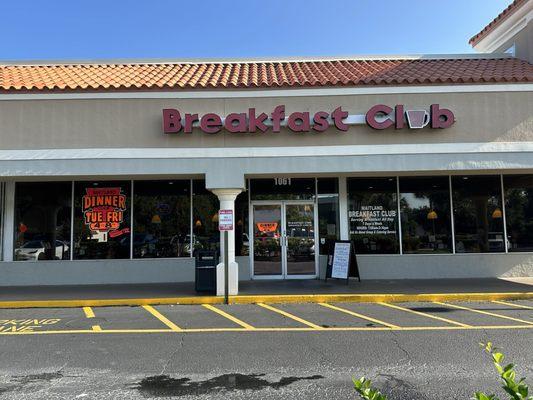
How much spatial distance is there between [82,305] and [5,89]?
5.73 metres

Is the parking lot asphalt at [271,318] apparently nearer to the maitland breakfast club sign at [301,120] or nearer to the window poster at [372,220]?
the window poster at [372,220]

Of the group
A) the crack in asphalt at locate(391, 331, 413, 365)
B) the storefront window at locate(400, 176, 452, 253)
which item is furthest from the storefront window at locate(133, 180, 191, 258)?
the crack in asphalt at locate(391, 331, 413, 365)

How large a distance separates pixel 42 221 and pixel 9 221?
2.79 ft

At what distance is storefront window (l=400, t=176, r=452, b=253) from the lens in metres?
13.5

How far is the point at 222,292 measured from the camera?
1107cm

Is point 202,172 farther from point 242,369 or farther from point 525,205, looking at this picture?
point 525,205

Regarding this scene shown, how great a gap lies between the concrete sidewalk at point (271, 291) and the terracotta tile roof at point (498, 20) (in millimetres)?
8255

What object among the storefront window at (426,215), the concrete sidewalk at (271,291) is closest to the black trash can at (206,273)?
the concrete sidewalk at (271,291)

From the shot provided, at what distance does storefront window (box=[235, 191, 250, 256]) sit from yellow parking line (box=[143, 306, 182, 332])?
3943 mm

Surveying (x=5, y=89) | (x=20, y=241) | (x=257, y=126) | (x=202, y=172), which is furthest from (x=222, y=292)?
(x=5, y=89)

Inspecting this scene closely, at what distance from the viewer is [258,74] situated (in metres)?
13.4

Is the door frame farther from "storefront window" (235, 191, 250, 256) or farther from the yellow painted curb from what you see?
the yellow painted curb

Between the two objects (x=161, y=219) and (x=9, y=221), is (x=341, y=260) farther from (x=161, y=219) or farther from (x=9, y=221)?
(x=9, y=221)

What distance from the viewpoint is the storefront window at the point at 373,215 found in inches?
533
